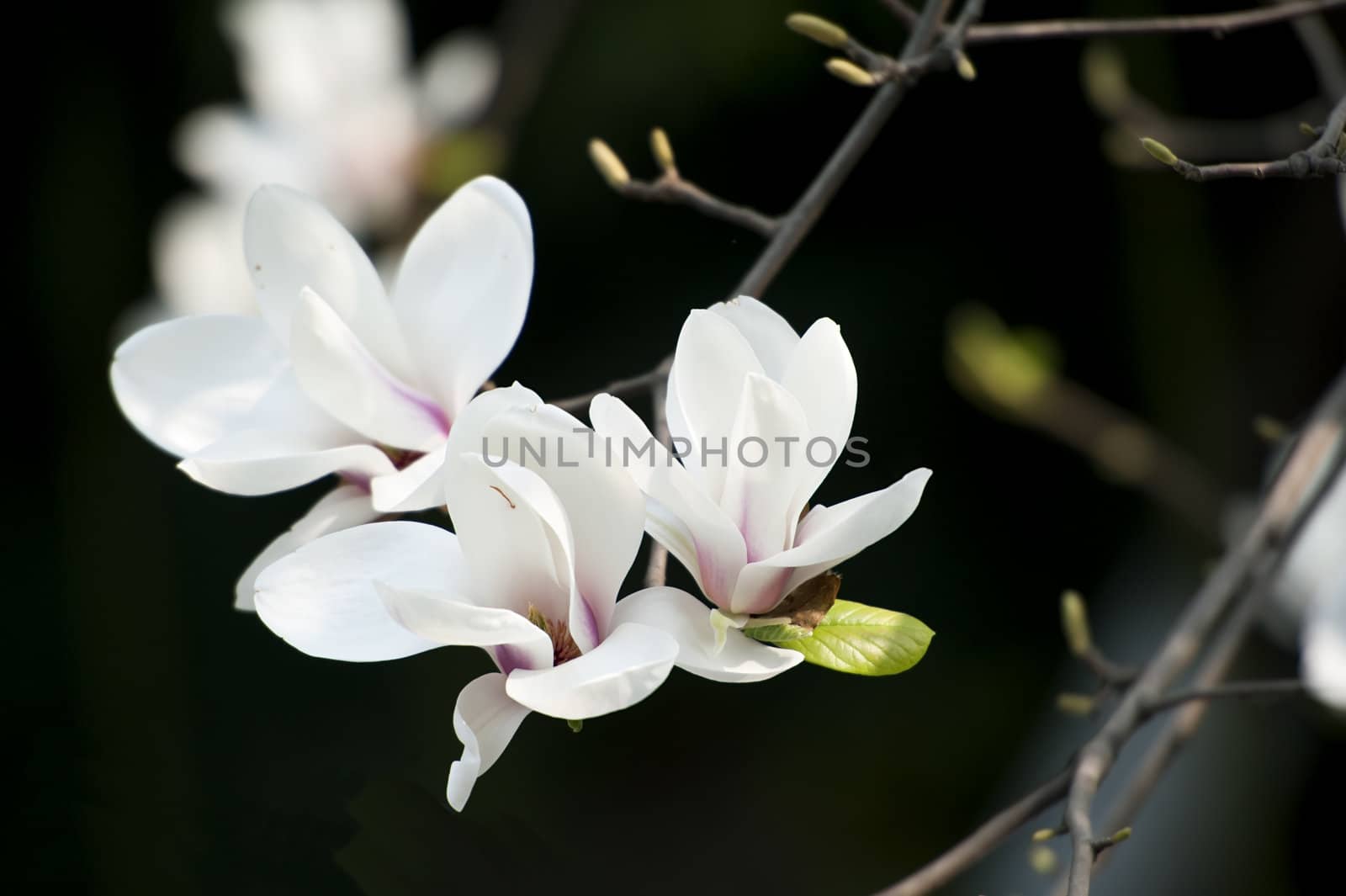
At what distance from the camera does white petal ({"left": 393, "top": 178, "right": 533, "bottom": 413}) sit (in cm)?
42

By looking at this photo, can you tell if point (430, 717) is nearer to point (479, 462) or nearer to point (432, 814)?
point (432, 814)

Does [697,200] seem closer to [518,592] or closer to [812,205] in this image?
[812,205]

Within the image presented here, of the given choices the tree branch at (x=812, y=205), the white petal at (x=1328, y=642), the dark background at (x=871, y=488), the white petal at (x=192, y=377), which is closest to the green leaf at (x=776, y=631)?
the tree branch at (x=812, y=205)

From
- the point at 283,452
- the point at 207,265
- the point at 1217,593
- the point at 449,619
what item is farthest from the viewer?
the point at 207,265

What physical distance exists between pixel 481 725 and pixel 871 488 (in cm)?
78

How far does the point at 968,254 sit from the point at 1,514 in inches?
44.1

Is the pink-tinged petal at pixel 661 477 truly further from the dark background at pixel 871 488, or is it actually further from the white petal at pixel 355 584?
the dark background at pixel 871 488

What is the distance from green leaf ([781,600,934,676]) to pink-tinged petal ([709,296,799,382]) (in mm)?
76

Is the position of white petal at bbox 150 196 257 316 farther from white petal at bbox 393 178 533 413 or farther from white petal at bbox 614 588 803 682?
white petal at bbox 614 588 803 682

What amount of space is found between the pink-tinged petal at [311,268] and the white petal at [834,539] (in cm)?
16

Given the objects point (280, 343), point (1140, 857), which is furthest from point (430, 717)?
point (280, 343)

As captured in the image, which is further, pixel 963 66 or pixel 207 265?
pixel 207 265

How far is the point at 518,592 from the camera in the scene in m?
0.36

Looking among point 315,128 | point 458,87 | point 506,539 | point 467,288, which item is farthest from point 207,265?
point 506,539
